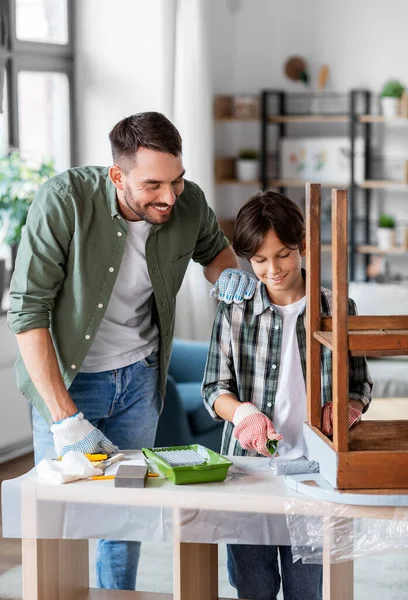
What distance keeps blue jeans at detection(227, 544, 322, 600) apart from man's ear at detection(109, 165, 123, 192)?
2.73ft

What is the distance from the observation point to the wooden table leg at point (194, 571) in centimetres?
199

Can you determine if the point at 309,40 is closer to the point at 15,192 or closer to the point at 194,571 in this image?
the point at 15,192

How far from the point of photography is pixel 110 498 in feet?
6.06

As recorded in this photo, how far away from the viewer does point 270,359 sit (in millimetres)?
2066

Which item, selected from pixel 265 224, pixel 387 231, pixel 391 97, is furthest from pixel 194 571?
pixel 391 97

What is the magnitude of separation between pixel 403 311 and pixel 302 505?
3153 millimetres

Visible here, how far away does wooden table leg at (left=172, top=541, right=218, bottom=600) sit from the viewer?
1.99 meters

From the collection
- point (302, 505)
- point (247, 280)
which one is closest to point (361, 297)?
point (247, 280)

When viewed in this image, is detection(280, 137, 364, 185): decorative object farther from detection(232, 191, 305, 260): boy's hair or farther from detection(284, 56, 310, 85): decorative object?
detection(232, 191, 305, 260): boy's hair

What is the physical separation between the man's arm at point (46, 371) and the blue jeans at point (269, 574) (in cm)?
48

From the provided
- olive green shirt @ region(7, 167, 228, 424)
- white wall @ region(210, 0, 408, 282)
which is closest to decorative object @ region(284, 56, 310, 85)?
white wall @ region(210, 0, 408, 282)

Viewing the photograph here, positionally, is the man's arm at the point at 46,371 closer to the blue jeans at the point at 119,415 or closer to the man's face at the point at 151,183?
the blue jeans at the point at 119,415

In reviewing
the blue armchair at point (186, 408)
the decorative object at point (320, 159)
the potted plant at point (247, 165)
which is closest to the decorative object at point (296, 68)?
the decorative object at point (320, 159)

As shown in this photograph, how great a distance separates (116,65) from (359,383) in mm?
3605
